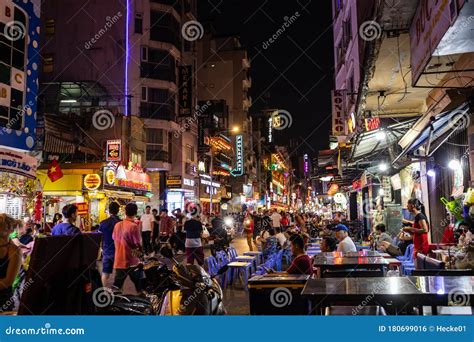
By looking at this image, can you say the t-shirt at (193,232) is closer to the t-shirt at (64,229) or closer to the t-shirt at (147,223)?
the t-shirt at (64,229)

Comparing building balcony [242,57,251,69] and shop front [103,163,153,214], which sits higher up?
building balcony [242,57,251,69]

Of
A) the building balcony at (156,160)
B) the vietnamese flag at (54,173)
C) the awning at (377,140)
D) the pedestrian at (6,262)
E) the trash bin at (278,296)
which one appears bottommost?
the trash bin at (278,296)

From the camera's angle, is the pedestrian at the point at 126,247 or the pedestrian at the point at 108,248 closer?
the pedestrian at the point at 126,247

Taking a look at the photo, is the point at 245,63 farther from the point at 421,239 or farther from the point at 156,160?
the point at 421,239

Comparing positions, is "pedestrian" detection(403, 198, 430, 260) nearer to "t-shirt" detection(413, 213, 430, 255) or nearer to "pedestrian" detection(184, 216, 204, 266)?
"t-shirt" detection(413, 213, 430, 255)

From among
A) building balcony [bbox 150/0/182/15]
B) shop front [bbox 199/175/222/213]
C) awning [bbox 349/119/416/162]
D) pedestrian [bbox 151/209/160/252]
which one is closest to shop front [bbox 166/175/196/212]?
shop front [bbox 199/175/222/213]

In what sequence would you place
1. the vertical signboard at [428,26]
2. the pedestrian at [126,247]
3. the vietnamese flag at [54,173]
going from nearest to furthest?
the vertical signboard at [428,26]
the pedestrian at [126,247]
the vietnamese flag at [54,173]

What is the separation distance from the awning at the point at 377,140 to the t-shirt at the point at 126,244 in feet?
27.2

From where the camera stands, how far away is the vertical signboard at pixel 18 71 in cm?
1386

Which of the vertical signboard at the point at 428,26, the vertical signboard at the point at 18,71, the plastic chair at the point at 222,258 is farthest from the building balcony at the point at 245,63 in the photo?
the vertical signboard at the point at 428,26

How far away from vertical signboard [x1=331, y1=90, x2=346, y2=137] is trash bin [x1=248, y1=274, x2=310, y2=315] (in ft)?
42.3

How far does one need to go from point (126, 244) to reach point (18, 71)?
9.64 meters

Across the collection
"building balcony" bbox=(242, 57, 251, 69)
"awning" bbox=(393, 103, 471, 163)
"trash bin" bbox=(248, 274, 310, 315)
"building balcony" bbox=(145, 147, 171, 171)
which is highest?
"building balcony" bbox=(242, 57, 251, 69)

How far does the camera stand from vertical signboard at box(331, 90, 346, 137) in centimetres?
1889
